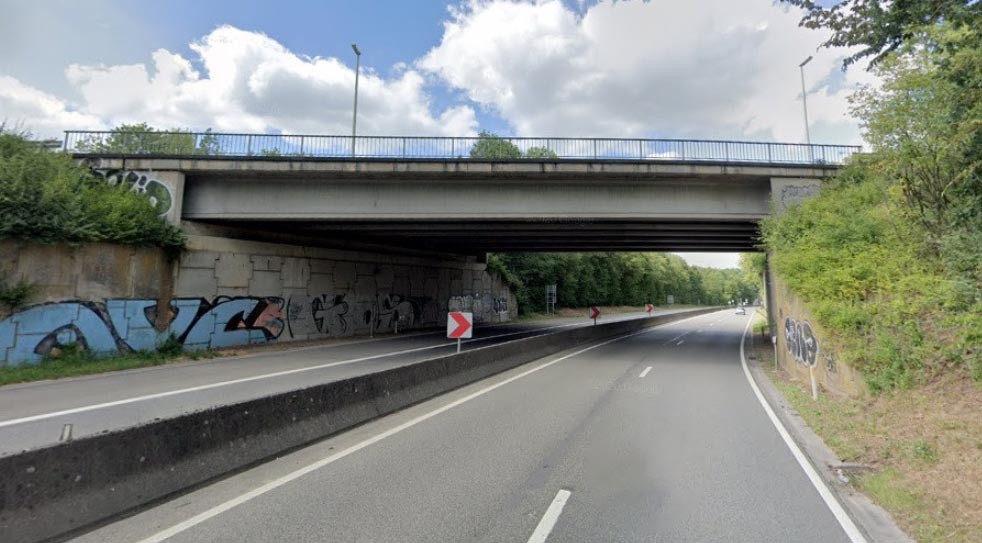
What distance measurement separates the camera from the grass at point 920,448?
4.16m

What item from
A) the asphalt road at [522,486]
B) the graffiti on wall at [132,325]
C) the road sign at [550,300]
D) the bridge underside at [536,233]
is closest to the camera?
the asphalt road at [522,486]

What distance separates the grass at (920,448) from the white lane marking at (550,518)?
288cm

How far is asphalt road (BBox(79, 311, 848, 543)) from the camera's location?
3939mm

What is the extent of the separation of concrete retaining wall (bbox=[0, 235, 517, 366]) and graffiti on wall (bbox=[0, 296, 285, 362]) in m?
0.03

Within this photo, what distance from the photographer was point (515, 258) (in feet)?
181

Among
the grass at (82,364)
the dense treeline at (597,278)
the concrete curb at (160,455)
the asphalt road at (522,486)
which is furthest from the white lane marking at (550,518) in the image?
the dense treeline at (597,278)

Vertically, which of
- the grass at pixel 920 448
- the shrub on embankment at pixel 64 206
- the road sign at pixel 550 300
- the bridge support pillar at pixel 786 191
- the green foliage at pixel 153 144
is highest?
the green foliage at pixel 153 144

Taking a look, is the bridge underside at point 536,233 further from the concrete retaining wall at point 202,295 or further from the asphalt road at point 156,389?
the asphalt road at point 156,389

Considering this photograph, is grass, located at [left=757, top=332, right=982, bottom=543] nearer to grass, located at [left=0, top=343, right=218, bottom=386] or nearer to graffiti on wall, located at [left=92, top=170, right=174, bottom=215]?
grass, located at [left=0, top=343, right=218, bottom=386]

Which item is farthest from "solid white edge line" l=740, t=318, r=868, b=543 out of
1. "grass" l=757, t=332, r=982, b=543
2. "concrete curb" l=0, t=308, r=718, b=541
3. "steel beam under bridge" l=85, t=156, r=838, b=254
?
"steel beam under bridge" l=85, t=156, r=838, b=254

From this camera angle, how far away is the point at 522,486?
194 inches

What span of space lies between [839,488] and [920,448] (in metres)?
1.45

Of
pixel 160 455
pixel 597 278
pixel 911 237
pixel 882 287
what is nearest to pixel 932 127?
pixel 911 237

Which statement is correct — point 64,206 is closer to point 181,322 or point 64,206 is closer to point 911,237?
point 181,322
